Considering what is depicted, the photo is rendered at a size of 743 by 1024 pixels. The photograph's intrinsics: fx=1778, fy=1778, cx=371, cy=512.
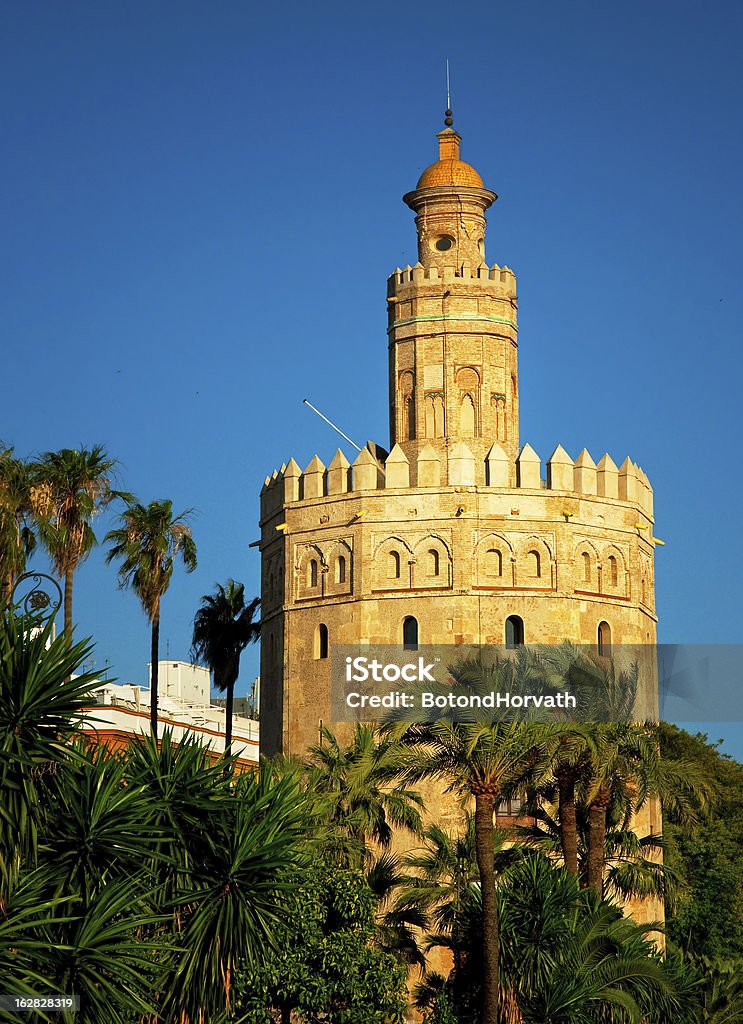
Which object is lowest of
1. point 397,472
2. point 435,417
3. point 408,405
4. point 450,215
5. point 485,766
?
point 485,766

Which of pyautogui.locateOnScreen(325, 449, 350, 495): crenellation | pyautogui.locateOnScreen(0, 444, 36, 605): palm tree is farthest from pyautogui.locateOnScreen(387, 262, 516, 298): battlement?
pyautogui.locateOnScreen(0, 444, 36, 605): palm tree

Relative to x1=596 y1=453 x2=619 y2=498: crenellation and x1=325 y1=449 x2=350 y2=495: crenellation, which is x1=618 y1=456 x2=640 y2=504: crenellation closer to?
x1=596 y1=453 x2=619 y2=498: crenellation

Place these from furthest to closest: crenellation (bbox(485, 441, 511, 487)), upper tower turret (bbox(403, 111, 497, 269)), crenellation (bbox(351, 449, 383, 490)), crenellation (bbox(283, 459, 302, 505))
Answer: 1. upper tower turret (bbox(403, 111, 497, 269))
2. crenellation (bbox(283, 459, 302, 505))
3. crenellation (bbox(351, 449, 383, 490))
4. crenellation (bbox(485, 441, 511, 487))

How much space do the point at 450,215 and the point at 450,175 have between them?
107cm

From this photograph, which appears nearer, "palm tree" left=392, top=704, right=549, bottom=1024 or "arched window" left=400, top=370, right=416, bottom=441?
"palm tree" left=392, top=704, right=549, bottom=1024

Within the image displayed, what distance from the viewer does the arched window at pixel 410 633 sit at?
130 feet

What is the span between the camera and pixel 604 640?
134 feet

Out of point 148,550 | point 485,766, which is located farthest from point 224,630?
point 485,766

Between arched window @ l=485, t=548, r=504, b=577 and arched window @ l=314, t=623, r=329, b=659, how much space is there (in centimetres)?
413

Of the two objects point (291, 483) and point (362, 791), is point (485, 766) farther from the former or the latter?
point (291, 483)

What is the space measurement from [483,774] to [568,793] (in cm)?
368

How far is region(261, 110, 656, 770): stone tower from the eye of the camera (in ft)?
131

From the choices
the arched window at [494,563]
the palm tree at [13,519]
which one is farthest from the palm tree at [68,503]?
the arched window at [494,563]

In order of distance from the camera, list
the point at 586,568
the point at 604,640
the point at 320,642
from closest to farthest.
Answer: the point at 586,568 < the point at 604,640 < the point at 320,642
